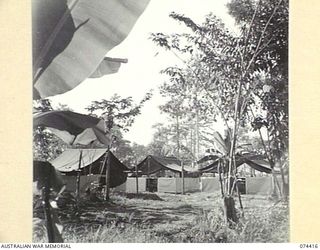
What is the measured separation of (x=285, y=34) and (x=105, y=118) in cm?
108

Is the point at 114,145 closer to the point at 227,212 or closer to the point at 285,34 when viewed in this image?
the point at 227,212

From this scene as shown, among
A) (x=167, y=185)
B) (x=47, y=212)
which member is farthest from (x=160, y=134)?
(x=47, y=212)

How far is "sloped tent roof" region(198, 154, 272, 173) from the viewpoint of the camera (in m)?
2.72

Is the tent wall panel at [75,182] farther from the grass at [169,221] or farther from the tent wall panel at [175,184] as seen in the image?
the tent wall panel at [175,184]

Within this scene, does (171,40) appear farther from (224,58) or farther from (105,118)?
(105,118)

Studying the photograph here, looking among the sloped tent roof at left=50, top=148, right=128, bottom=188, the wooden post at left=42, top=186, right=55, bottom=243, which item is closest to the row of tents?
the sloped tent roof at left=50, top=148, right=128, bottom=188

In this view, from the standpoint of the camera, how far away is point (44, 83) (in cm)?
270

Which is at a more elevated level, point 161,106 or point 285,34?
point 285,34

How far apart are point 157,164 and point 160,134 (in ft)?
0.54

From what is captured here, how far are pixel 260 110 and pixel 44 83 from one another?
3.89 feet

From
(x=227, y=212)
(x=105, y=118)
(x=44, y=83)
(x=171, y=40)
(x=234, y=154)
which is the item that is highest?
(x=171, y=40)

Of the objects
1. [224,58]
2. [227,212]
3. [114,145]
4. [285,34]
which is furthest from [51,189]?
[285,34]

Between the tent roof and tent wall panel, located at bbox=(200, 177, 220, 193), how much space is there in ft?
1.85

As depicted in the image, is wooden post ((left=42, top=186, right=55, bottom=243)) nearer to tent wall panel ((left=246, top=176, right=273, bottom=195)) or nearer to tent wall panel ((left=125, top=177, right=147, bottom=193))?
tent wall panel ((left=125, top=177, right=147, bottom=193))
